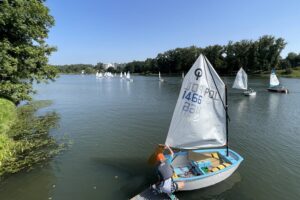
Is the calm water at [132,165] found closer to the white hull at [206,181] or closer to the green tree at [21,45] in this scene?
the white hull at [206,181]

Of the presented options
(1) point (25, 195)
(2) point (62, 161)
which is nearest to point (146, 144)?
(2) point (62, 161)

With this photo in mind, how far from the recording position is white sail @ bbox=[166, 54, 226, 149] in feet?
34.2

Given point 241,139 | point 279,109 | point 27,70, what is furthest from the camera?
point 279,109

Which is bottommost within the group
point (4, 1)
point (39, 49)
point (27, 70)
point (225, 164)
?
point (225, 164)

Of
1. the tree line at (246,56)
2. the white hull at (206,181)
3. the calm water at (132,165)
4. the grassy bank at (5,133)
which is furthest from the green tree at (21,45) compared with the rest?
the tree line at (246,56)

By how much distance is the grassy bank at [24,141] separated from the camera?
12.9 meters

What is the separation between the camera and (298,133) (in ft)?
62.1

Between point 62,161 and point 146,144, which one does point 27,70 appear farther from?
point 146,144

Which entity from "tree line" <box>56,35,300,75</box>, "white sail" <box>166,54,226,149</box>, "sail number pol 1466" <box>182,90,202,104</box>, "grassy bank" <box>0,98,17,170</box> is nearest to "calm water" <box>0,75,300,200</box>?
"white sail" <box>166,54,226,149</box>

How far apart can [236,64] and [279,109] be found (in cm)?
9815

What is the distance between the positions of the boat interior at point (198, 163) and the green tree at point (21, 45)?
17.3 metres

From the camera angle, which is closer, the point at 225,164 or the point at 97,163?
the point at 225,164

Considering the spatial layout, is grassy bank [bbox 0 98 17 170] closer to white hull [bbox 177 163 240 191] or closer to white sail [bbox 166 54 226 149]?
white sail [bbox 166 54 226 149]

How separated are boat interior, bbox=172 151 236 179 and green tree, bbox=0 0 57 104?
1732cm
